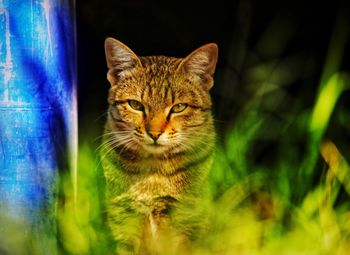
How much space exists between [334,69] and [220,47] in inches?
25.6

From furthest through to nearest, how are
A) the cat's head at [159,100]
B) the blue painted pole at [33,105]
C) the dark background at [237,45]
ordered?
the dark background at [237,45] < the cat's head at [159,100] < the blue painted pole at [33,105]

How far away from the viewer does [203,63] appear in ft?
8.91

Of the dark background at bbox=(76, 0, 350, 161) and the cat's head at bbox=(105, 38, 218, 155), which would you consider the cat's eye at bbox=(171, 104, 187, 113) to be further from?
the dark background at bbox=(76, 0, 350, 161)

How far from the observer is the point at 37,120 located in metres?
2.64

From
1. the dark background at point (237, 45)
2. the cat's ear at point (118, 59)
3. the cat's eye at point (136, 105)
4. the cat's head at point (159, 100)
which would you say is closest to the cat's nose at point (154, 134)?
the cat's head at point (159, 100)

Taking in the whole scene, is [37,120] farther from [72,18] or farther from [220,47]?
[220,47]

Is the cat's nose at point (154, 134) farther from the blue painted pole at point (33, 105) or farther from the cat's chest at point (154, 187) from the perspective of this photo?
the blue painted pole at point (33, 105)

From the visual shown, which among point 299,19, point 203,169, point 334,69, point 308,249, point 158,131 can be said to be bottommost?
point 308,249

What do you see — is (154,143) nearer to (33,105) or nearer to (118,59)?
(118,59)

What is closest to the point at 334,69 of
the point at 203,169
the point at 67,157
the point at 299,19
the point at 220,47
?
the point at 299,19

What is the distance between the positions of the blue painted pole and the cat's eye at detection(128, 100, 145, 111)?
0.34 metres

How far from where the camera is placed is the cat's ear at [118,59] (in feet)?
8.75

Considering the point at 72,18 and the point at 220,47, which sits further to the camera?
the point at 220,47

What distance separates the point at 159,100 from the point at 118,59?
0.94ft
